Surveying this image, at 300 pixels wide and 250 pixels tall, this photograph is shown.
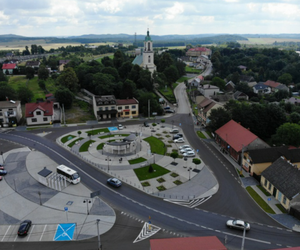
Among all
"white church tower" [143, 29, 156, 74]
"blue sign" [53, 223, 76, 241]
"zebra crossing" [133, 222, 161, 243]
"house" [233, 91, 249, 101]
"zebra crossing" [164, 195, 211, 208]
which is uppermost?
"white church tower" [143, 29, 156, 74]

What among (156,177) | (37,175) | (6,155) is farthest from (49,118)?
(156,177)

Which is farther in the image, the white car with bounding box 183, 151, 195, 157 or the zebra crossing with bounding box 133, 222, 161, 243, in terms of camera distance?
the white car with bounding box 183, 151, 195, 157

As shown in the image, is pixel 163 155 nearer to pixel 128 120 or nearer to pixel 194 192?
pixel 194 192

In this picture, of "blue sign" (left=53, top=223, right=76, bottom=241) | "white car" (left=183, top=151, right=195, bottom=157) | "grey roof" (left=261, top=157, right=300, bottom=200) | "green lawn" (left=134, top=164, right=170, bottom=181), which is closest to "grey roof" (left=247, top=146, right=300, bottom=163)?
"grey roof" (left=261, top=157, right=300, bottom=200)

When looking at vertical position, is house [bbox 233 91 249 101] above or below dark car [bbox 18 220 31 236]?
above

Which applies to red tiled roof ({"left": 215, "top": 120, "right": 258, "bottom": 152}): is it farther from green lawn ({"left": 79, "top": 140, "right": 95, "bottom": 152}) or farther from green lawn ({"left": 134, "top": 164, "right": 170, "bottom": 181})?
green lawn ({"left": 79, "top": 140, "right": 95, "bottom": 152})

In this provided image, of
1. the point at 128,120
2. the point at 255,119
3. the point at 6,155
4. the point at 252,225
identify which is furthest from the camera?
the point at 128,120

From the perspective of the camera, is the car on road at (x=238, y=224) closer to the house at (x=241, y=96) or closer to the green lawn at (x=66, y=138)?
the green lawn at (x=66, y=138)

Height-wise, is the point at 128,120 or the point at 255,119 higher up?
the point at 255,119
